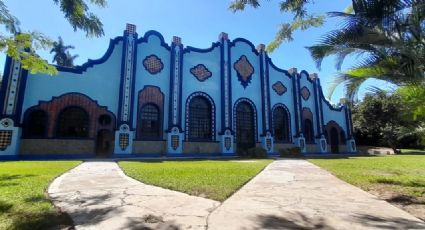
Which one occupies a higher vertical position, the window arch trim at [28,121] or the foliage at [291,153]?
the window arch trim at [28,121]

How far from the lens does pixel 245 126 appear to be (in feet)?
79.6

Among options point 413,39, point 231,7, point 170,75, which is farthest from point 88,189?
point 170,75

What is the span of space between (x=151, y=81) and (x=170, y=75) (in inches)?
62.0

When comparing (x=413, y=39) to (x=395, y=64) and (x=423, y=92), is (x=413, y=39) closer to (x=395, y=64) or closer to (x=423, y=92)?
(x=395, y=64)

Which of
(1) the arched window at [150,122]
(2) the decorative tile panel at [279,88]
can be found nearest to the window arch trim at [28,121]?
(1) the arched window at [150,122]

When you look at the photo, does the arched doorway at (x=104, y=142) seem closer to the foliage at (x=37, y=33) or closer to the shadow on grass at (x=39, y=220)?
the foliage at (x=37, y=33)

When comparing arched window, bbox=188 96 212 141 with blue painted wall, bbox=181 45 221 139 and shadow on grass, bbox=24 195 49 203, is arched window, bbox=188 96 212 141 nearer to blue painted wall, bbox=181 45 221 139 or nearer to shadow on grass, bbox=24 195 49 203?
blue painted wall, bbox=181 45 221 139

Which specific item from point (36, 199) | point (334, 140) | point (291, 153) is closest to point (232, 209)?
point (36, 199)

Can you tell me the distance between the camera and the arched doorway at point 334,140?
1180 inches

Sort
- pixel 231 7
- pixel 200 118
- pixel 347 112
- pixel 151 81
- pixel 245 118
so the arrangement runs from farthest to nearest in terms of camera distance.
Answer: pixel 347 112 → pixel 245 118 → pixel 200 118 → pixel 151 81 → pixel 231 7

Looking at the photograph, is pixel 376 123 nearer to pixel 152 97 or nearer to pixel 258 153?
pixel 258 153

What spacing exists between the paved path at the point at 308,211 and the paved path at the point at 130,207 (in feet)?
1.09

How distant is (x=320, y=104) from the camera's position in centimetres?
2966

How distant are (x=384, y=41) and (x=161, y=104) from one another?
16388 millimetres
